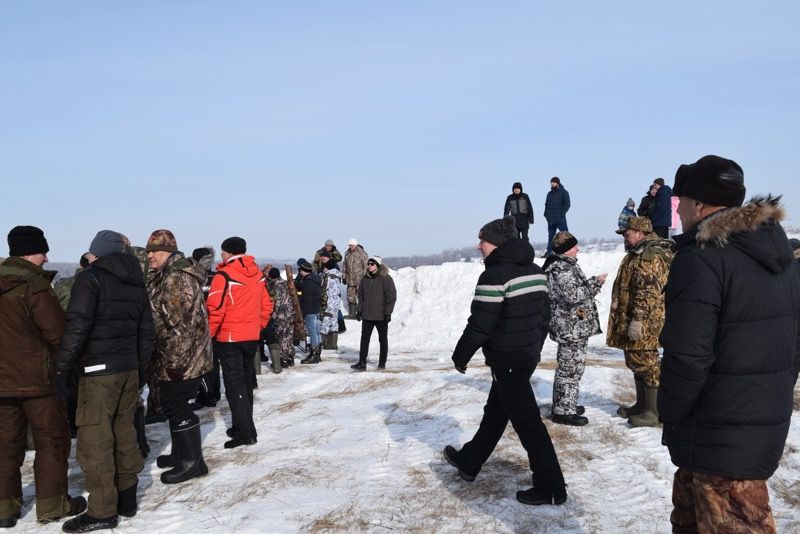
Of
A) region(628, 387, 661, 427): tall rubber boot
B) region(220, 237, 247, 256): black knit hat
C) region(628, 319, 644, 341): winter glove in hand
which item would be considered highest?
region(220, 237, 247, 256): black knit hat

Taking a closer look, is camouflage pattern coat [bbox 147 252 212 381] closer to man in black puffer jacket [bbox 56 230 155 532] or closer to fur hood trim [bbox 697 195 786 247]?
man in black puffer jacket [bbox 56 230 155 532]

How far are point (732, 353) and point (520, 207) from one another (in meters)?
14.9

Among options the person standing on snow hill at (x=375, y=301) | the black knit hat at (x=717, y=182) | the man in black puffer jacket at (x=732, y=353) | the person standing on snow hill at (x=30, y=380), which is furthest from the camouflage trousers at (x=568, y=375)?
the person standing on snow hill at (x=30, y=380)

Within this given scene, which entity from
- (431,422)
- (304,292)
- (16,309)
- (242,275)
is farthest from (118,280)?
(304,292)

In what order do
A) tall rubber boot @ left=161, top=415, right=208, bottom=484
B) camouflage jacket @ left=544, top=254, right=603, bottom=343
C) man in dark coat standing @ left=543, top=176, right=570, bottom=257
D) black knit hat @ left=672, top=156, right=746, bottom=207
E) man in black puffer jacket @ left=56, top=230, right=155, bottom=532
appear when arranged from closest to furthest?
black knit hat @ left=672, top=156, right=746, bottom=207
man in black puffer jacket @ left=56, top=230, right=155, bottom=532
tall rubber boot @ left=161, top=415, right=208, bottom=484
camouflage jacket @ left=544, top=254, right=603, bottom=343
man in dark coat standing @ left=543, top=176, right=570, bottom=257

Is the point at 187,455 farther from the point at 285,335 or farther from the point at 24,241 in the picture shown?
the point at 285,335

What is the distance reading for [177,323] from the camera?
17.5 feet

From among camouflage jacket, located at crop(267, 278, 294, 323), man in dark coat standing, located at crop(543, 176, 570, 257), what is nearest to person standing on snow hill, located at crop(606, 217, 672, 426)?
camouflage jacket, located at crop(267, 278, 294, 323)

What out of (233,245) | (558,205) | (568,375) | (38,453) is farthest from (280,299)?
(558,205)

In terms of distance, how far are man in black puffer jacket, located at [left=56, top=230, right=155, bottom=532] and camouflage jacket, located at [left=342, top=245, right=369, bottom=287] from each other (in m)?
12.3

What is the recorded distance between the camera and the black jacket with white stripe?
4.41 metres

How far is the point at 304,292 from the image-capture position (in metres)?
13.2

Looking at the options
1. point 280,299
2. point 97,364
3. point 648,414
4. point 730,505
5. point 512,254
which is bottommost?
point 648,414

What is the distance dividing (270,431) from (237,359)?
134 cm
